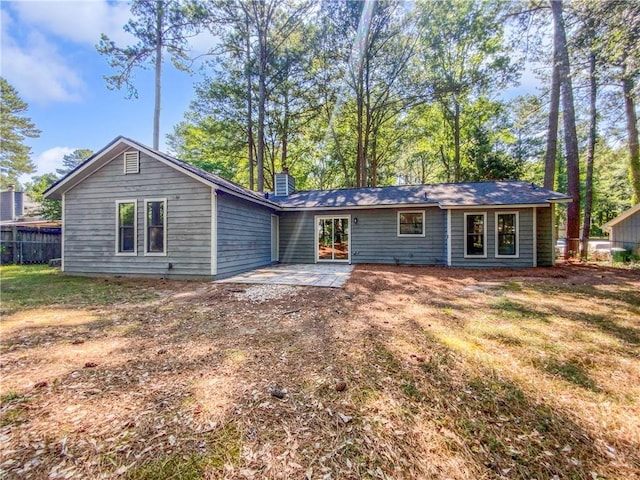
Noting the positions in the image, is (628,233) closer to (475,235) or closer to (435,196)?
(475,235)

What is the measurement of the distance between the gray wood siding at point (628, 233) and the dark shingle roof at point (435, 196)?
162 inches

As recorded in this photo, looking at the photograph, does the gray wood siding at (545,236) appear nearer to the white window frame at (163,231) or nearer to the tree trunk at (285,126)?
the white window frame at (163,231)

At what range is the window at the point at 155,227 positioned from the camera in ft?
26.2

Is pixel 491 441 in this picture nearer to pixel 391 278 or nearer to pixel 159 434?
pixel 159 434

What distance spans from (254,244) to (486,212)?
8235mm

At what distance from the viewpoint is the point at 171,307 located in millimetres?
5008

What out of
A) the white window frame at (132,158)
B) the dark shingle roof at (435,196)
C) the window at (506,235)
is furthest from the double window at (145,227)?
the window at (506,235)

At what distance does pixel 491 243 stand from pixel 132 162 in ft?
38.6

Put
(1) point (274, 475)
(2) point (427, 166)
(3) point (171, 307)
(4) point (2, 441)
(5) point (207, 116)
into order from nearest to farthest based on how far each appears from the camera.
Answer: (1) point (274, 475) → (4) point (2, 441) → (3) point (171, 307) → (5) point (207, 116) → (2) point (427, 166)

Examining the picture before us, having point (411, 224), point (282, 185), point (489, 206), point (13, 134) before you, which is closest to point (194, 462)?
point (411, 224)

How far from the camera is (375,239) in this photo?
11.4 metres

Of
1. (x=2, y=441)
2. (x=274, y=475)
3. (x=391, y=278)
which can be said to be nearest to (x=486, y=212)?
(x=391, y=278)

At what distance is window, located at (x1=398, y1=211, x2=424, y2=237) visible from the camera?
11.0m

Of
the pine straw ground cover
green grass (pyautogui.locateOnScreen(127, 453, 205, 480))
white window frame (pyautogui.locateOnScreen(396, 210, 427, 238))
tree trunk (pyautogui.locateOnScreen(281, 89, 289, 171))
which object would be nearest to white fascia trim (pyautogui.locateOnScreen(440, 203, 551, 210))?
white window frame (pyautogui.locateOnScreen(396, 210, 427, 238))
